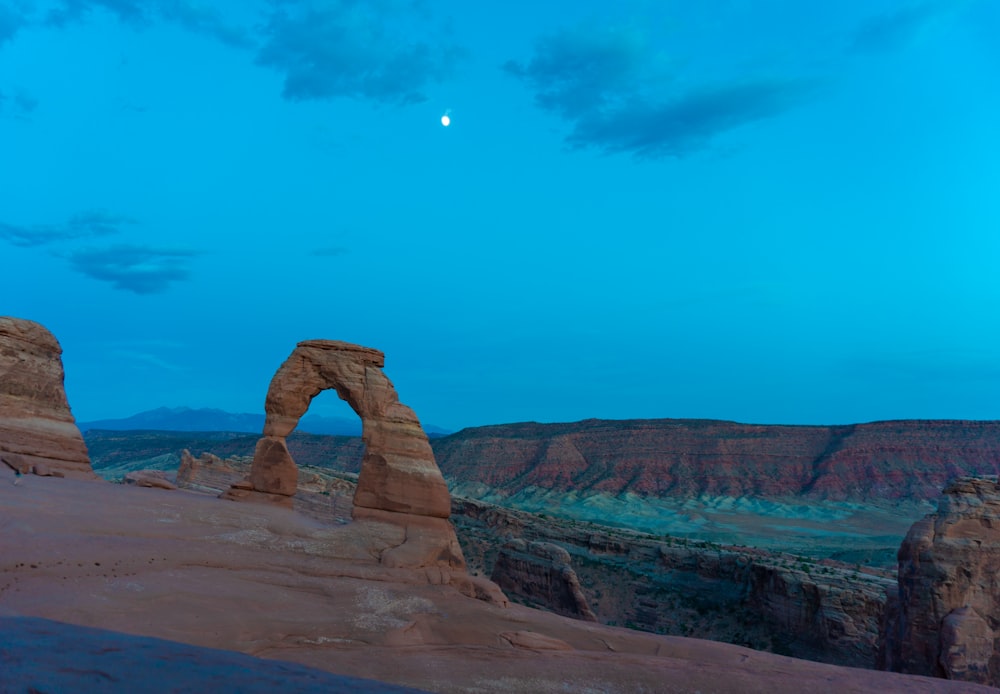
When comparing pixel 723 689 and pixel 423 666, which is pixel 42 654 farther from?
pixel 723 689

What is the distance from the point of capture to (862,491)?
85625mm

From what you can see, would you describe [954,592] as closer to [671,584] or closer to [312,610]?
[312,610]

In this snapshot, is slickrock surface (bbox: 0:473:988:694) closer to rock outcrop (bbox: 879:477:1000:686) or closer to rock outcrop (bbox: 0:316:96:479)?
rock outcrop (bbox: 879:477:1000:686)

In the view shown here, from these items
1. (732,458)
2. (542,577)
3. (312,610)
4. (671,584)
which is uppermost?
(732,458)

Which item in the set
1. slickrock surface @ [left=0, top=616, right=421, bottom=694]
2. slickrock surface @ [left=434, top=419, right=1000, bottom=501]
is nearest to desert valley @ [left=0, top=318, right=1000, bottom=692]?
slickrock surface @ [left=0, top=616, right=421, bottom=694]

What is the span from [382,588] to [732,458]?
8725cm

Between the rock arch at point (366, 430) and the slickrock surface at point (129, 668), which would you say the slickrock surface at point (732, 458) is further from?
the slickrock surface at point (129, 668)

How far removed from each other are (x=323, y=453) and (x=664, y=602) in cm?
8099

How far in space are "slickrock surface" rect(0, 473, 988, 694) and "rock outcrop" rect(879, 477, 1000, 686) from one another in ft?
9.87

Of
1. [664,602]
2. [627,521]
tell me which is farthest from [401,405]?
[627,521]

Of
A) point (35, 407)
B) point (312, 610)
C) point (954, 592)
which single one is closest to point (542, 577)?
point (954, 592)

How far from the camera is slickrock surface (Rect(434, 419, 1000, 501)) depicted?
8625cm

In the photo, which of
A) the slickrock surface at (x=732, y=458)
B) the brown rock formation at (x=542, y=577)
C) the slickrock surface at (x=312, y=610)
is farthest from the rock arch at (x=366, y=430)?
the slickrock surface at (x=732, y=458)

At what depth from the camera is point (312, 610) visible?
41.5 ft
